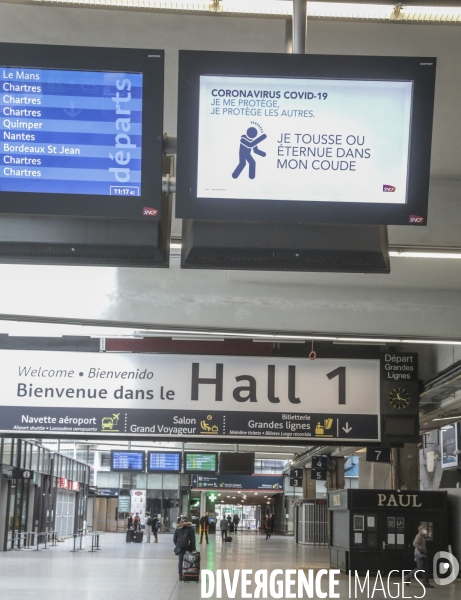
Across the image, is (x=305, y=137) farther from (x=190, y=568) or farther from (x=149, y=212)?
(x=190, y=568)

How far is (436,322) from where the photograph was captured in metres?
10.1

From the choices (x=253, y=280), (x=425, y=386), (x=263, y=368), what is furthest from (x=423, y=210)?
(x=425, y=386)

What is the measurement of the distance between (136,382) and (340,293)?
10.2ft

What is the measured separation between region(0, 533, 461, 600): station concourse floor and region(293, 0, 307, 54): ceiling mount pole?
37.2 ft

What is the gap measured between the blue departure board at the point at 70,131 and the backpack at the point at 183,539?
46.0 feet

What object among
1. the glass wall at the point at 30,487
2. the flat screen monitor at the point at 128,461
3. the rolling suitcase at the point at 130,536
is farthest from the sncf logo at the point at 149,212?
the flat screen monitor at the point at 128,461

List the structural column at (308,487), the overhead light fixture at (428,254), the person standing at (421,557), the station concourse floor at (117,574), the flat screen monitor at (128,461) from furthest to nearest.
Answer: the structural column at (308,487)
the flat screen monitor at (128,461)
the person standing at (421,557)
the station concourse floor at (117,574)
the overhead light fixture at (428,254)

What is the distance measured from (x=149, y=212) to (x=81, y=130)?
0.61 m

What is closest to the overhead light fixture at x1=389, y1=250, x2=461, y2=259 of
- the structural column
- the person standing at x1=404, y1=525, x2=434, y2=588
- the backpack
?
the person standing at x1=404, y1=525, x2=434, y2=588

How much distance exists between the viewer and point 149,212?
420 centimetres

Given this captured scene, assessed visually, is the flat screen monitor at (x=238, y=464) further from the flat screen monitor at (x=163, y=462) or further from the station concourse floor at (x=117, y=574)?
the station concourse floor at (x=117, y=574)

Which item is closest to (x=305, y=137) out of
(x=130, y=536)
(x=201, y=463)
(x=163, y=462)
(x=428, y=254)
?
(x=428, y=254)

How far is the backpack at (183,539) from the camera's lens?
16922 millimetres

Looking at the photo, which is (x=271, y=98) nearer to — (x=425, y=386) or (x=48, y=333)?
(x=48, y=333)
